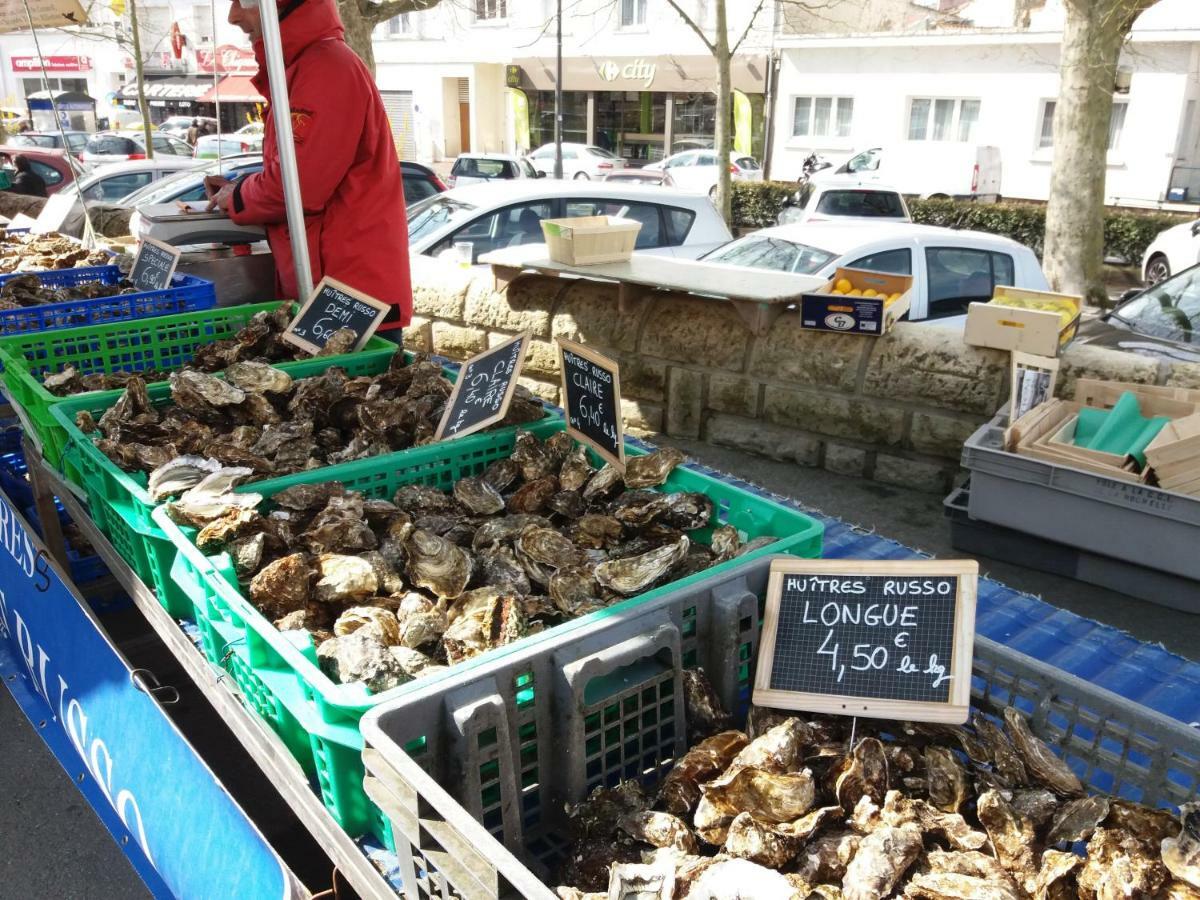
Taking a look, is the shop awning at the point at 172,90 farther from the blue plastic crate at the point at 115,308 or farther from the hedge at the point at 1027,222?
the blue plastic crate at the point at 115,308

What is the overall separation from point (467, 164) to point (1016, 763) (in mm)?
20722

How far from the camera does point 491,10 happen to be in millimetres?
35281

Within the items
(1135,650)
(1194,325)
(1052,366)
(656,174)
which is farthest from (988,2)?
(1135,650)

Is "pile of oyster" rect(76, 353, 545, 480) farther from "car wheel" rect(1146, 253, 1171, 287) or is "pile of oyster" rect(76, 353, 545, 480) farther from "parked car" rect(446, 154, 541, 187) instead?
"parked car" rect(446, 154, 541, 187)

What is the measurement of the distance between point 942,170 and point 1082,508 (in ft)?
61.5

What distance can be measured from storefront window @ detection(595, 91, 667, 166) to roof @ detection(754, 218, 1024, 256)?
2781 centimetres

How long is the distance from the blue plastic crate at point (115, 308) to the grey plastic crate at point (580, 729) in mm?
2845

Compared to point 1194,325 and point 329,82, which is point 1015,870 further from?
point 1194,325

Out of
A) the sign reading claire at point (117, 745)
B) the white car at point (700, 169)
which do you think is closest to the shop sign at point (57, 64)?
the white car at point (700, 169)

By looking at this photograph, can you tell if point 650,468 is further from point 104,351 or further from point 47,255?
point 47,255

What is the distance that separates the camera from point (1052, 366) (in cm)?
437

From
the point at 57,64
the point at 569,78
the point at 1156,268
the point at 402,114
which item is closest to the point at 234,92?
the point at 402,114

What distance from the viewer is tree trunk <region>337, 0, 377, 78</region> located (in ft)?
37.7

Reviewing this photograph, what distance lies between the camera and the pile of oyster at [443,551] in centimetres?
179
